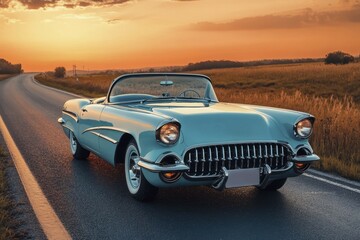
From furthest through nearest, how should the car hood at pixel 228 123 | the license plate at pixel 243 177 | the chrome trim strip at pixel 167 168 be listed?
the car hood at pixel 228 123
the license plate at pixel 243 177
the chrome trim strip at pixel 167 168

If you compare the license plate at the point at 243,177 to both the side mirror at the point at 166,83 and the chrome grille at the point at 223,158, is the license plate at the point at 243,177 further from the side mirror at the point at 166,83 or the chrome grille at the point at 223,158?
the side mirror at the point at 166,83

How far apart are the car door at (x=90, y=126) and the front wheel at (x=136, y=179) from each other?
1.00 meters

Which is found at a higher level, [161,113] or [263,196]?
[161,113]

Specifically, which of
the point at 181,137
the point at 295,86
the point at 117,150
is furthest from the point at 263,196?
the point at 295,86

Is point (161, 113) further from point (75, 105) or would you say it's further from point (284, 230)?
point (75, 105)

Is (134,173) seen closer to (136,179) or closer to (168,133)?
(136,179)

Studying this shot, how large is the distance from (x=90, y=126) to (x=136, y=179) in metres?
1.58

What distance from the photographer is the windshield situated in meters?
6.23

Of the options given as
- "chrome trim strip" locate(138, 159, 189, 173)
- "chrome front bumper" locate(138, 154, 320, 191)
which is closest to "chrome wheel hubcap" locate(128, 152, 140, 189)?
"chrome front bumper" locate(138, 154, 320, 191)

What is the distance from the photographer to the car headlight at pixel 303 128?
513 centimetres

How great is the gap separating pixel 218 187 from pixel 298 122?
1.25 m

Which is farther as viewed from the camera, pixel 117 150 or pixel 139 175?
pixel 117 150

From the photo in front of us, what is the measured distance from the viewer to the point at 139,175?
5090mm

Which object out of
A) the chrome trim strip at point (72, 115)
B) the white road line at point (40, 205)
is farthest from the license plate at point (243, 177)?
the chrome trim strip at point (72, 115)
